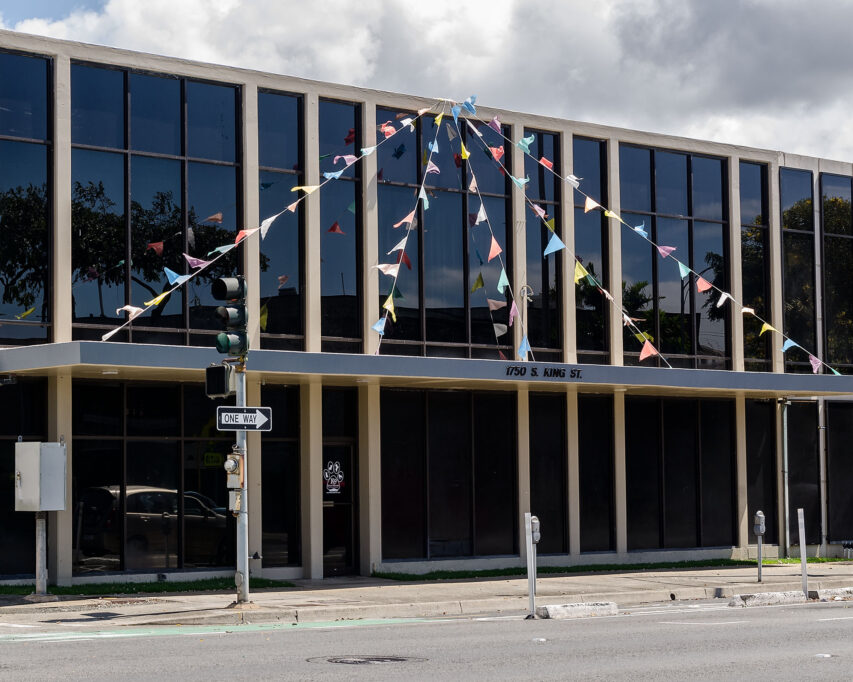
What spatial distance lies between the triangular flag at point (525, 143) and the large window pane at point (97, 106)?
25.0 feet

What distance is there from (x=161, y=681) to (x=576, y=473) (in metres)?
15.5

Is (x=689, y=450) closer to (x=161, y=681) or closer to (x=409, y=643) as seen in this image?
(x=409, y=643)

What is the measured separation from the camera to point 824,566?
2558 centimetres

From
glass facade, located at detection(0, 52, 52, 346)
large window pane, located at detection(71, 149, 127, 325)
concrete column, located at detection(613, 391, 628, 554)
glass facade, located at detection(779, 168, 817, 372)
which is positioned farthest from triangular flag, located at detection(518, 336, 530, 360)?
glass facade, located at detection(0, 52, 52, 346)

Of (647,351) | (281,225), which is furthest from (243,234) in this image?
(647,351)

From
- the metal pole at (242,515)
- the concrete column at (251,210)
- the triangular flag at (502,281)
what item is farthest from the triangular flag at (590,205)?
the metal pole at (242,515)

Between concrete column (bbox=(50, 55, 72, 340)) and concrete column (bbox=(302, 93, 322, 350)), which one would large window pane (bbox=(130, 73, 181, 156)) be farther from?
concrete column (bbox=(302, 93, 322, 350))

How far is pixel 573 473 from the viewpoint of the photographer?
81.9 feet

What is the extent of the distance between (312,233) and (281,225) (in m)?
0.54

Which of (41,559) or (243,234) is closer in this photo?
(41,559)

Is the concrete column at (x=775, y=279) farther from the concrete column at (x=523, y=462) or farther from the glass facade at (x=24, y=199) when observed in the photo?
the glass facade at (x=24, y=199)

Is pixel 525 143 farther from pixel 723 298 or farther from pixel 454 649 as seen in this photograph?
pixel 454 649

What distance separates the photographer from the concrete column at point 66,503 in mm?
19500

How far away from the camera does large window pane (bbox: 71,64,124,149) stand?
20.1m
